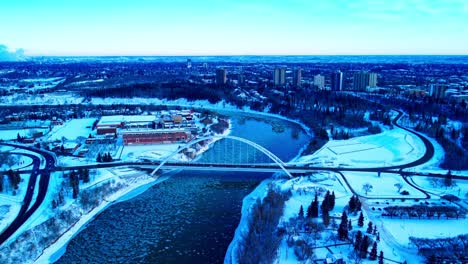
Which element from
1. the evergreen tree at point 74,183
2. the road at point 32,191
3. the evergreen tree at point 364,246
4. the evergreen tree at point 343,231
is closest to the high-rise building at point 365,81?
the road at point 32,191

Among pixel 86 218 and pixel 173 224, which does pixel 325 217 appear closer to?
pixel 173 224

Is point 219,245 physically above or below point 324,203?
below

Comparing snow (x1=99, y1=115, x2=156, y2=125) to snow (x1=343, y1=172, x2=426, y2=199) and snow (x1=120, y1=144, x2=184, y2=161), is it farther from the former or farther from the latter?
snow (x1=343, y1=172, x2=426, y2=199)

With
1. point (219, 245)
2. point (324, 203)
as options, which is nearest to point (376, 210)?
point (324, 203)

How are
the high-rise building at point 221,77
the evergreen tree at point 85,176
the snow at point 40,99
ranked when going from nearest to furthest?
the evergreen tree at point 85,176 → the snow at point 40,99 → the high-rise building at point 221,77

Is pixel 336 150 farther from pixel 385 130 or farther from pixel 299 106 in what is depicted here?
pixel 299 106

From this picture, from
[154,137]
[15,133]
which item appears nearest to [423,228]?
[154,137]

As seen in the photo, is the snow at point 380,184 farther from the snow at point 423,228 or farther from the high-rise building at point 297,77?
the high-rise building at point 297,77
